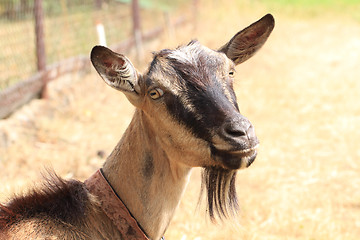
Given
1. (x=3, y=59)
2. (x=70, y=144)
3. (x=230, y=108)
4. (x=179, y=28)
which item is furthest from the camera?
(x=179, y=28)

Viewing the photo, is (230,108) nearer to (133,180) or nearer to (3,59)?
(133,180)

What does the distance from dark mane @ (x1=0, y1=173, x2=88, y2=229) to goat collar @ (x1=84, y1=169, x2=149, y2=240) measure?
0.13 metres

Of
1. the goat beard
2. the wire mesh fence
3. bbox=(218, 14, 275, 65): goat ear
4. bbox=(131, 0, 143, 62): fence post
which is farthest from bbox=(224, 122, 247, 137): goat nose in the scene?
bbox=(131, 0, 143, 62): fence post

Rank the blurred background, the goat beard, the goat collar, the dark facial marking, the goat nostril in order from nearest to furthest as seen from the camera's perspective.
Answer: the goat nostril < the dark facial marking < the goat beard < the goat collar < the blurred background

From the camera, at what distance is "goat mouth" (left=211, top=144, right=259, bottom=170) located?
2.83 m

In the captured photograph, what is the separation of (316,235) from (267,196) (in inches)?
46.6

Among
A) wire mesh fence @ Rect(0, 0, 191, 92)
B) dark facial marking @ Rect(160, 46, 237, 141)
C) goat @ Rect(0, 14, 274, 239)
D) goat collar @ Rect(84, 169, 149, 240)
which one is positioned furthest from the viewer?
wire mesh fence @ Rect(0, 0, 191, 92)

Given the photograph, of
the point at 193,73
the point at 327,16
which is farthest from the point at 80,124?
the point at 327,16

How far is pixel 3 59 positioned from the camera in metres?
7.94

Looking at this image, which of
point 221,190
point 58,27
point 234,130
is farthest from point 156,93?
point 58,27

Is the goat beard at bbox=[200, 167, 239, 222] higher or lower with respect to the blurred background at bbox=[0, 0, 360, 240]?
higher

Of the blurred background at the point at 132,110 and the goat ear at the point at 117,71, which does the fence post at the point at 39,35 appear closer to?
the blurred background at the point at 132,110

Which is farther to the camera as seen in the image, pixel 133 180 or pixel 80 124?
pixel 80 124

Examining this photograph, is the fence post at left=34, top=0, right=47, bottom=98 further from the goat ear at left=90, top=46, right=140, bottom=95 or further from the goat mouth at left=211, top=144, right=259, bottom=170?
the goat mouth at left=211, top=144, right=259, bottom=170
